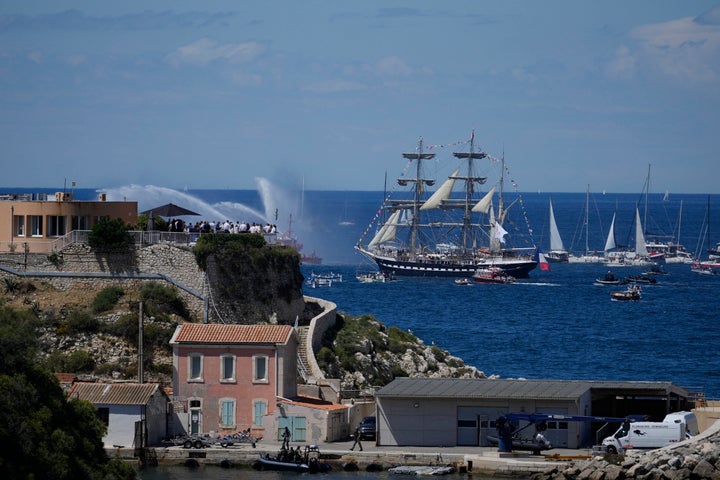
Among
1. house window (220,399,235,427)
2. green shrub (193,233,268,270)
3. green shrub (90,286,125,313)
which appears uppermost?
green shrub (193,233,268,270)

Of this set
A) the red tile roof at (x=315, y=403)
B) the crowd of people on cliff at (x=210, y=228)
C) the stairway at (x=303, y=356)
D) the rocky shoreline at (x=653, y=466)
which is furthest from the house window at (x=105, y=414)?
the crowd of people on cliff at (x=210, y=228)

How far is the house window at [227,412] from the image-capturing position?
53.3m

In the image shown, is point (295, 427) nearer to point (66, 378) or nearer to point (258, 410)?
→ point (258, 410)

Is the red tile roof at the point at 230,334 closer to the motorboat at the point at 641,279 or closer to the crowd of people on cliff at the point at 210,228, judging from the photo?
the crowd of people on cliff at the point at 210,228

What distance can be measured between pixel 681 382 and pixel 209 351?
37.8m

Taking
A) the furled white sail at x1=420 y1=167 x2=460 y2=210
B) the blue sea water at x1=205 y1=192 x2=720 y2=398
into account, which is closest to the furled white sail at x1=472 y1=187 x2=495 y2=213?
the furled white sail at x1=420 y1=167 x2=460 y2=210

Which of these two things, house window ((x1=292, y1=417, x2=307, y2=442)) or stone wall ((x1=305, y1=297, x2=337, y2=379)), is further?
stone wall ((x1=305, y1=297, x2=337, y2=379))

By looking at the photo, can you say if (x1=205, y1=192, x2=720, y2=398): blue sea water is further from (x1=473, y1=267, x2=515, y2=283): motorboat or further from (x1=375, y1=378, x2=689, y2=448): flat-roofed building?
(x1=375, y1=378, x2=689, y2=448): flat-roofed building

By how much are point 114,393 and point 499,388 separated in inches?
510

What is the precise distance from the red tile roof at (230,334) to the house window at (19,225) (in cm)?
1235

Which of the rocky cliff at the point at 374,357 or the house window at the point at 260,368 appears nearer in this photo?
the house window at the point at 260,368

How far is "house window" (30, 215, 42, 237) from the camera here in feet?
210

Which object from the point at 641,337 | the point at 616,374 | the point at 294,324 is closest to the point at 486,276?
the point at 641,337

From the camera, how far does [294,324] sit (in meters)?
65.4
